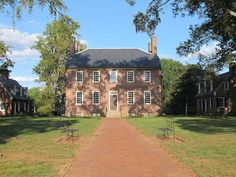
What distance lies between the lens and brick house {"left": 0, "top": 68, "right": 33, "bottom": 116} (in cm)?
6649

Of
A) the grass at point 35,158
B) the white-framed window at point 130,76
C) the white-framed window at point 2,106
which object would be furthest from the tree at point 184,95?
the grass at point 35,158

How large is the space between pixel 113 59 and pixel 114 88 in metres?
4.30

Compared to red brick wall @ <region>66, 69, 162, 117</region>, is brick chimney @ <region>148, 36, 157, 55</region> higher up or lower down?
higher up

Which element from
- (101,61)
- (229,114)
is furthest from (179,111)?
(101,61)

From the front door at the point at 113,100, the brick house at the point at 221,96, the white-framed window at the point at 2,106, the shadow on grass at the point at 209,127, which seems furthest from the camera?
the white-framed window at the point at 2,106

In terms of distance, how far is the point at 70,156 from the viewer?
1452 cm

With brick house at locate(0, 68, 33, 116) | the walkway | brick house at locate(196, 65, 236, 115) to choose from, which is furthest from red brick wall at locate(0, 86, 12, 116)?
the walkway

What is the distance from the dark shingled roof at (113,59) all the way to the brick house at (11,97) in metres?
11.2

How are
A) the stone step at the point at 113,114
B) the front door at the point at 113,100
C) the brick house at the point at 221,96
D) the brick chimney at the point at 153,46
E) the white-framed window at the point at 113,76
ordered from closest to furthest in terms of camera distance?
the stone step at the point at 113,114 < the front door at the point at 113,100 < the white-framed window at the point at 113,76 < the brick house at the point at 221,96 < the brick chimney at the point at 153,46

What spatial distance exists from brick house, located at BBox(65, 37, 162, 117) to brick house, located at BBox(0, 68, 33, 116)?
36.6 ft

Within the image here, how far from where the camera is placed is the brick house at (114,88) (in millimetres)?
57594

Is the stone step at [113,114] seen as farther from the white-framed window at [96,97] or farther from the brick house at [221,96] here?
the brick house at [221,96]

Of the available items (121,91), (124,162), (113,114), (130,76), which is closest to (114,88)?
(121,91)

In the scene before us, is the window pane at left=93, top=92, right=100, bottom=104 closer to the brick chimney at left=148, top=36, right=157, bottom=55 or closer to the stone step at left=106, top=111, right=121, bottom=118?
the stone step at left=106, top=111, right=121, bottom=118
